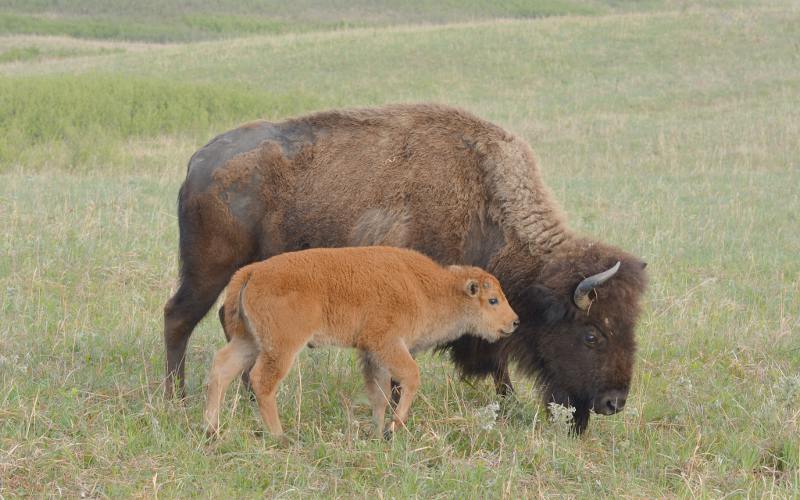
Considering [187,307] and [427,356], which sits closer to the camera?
[187,307]

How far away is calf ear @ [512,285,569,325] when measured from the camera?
6.12 metres

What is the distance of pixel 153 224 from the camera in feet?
36.1

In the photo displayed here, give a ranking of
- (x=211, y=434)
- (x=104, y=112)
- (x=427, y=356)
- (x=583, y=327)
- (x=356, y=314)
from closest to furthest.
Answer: (x=211, y=434)
(x=356, y=314)
(x=583, y=327)
(x=427, y=356)
(x=104, y=112)

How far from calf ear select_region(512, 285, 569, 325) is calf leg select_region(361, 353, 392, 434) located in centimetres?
124

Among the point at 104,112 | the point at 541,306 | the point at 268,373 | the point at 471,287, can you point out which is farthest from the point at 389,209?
the point at 104,112

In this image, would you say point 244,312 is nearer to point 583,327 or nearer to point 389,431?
point 389,431

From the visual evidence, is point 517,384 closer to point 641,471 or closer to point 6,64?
point 641,471

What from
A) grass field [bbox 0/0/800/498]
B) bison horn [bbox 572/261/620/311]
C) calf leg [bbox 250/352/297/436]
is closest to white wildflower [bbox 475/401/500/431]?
grass field [bbox 0/0/800/498]

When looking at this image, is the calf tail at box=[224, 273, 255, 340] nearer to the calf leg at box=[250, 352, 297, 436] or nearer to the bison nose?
the calf leg at box=[250, 352, 297, 436]

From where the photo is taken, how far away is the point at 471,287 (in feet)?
18.9

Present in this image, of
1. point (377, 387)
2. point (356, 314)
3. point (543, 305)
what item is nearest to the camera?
point (356, 314)

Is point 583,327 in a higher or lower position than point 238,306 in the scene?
lower

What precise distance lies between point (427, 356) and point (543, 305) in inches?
57.9

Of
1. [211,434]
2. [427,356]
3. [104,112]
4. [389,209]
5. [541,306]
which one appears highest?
[389,209]
